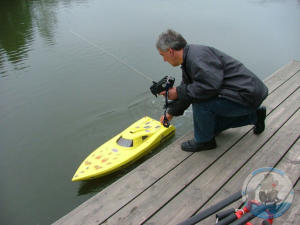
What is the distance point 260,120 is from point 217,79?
3.24ft

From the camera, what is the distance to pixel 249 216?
159 cm

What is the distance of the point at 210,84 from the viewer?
2.75 meters

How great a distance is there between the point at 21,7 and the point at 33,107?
1148 cm

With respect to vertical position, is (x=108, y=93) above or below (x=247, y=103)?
below

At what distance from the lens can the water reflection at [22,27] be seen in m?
9.08

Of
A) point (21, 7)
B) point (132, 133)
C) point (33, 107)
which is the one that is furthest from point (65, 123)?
point (21, 7)

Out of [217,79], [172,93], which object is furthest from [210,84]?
[172,93]

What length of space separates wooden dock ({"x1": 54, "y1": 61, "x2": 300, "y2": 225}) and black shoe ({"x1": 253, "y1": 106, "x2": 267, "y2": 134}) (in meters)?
0.09

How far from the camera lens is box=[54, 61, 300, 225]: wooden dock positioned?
2.48 metres

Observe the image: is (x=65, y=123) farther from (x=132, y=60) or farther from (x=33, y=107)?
(x=132, y=60)

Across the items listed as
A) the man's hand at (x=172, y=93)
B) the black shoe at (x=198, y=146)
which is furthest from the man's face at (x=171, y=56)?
the black shoe at (x=198, y=146)

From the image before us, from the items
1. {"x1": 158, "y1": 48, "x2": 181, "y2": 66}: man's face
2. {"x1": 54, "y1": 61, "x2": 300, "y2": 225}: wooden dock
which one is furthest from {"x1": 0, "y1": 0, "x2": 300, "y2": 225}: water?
{"x1": 158, "y1": 48, "x2": 181, "y2": 66}: man's face

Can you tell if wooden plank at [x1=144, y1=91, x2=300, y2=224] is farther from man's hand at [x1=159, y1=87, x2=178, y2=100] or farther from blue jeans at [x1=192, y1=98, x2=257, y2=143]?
man's hand at [x1=159, y1=87, x2=178, y2=100]

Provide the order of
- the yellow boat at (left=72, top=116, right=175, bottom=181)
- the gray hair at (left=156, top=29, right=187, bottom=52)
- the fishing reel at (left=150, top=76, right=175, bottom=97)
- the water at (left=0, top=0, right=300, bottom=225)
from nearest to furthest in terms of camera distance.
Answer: the gray hair at (left=156, top=29, right=187, bottom=52), the fishing reel at (left=150, top=76, right=175, bottom=97), the yellow boat at (left=72, top=116, right=175, bottom=181), the water at (left=0, top=0, right=300, bottom=225)
